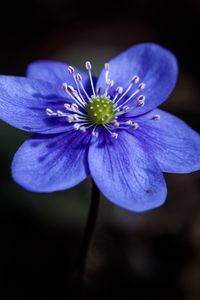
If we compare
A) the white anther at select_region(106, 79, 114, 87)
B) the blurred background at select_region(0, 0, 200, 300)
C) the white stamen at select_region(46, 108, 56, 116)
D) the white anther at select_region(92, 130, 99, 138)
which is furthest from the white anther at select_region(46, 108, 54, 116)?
the blurred background at select_region(0, 0, 200, 300)

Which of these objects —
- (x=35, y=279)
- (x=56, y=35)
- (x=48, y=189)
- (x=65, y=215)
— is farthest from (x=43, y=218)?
(x=56, y=35)

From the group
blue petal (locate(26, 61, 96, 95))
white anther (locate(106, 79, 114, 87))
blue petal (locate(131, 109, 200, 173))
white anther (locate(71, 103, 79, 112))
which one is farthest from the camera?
blue petal (locate(26, 61, 96, 95))

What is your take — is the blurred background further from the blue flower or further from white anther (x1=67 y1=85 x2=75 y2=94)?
white anther (x1=67 y1=85 x2=75 y2=94)

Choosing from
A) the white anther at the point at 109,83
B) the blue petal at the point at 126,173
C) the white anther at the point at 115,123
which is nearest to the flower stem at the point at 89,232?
the blue petal at the point at 126,173

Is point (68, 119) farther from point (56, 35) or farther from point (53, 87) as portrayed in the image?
point (56, 35)

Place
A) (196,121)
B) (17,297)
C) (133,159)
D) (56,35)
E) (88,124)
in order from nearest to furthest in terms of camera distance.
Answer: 1. (133,159)
2. (88,124)
3. (17,297)
4. (196,121)
5. (56,35)

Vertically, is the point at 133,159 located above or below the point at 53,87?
below

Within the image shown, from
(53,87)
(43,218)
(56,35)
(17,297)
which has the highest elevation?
(53,87)
